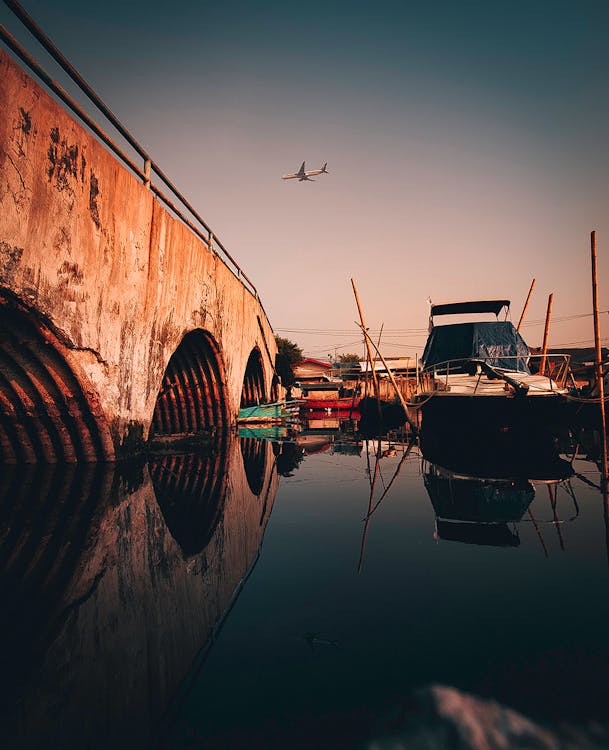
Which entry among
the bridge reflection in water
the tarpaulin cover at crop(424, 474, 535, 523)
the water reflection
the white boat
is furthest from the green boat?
the tarpaulin cover at crop(424, 474, 535, 523)

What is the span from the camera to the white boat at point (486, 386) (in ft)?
30.0

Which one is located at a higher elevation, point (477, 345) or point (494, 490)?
point (477, 345)

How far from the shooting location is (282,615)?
240 cm

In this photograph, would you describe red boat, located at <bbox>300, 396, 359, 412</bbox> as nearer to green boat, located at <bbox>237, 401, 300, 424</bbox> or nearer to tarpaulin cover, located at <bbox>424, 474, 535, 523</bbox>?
green boat, located at <bbox>237, 401, 300, 424</bbox>

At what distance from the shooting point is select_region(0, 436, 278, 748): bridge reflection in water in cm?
167

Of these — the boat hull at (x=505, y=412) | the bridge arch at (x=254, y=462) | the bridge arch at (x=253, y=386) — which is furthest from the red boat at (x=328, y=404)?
the boat hull at (x=505, y=412)

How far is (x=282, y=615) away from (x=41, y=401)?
222 inches

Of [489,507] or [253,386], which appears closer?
[489,507]

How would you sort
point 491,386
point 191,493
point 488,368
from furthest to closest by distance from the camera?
point 491,386, point 488,368, point 191,493

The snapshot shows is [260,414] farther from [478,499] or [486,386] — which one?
[478,499]

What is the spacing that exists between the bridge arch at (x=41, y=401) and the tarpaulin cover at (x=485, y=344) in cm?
975

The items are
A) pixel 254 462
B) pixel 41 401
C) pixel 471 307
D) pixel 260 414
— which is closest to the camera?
pixel 41 401

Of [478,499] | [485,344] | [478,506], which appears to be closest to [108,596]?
[478,506]

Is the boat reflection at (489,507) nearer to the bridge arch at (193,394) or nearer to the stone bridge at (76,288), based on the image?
the stone bridge at (76,288)
